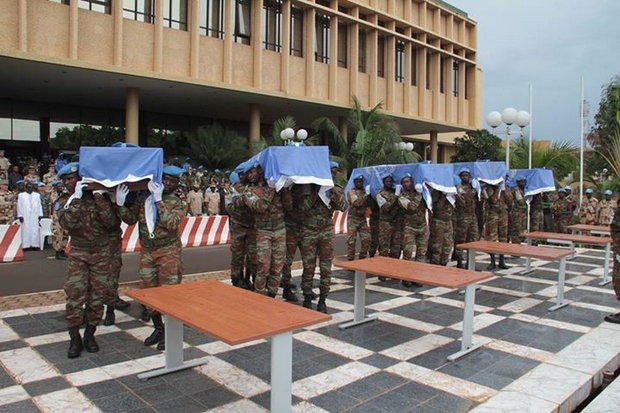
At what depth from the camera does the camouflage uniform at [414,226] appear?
8344 millimetres

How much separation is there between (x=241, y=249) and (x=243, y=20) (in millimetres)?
15087

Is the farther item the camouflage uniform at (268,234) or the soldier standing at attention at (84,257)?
the camouflage uniform at (268,234)

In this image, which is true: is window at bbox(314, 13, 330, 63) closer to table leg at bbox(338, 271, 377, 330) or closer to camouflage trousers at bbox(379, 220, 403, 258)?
camouflage trousers at bbox(379, 220, 403, 258)

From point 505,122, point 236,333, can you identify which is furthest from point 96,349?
point 505,122

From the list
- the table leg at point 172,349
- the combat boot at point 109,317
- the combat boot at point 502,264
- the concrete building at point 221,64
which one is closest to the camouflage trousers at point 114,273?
the combat boot at point 109,317

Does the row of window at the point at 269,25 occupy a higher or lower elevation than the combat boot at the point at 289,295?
higher

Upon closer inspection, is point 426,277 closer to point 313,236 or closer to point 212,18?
point 313,236

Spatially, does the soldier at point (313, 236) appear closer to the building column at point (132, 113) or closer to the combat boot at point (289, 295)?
the combat boot at point (289, 295)

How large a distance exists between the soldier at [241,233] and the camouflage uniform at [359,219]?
224 cm

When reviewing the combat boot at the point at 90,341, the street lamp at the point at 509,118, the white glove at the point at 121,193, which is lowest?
the combat boot at the point at 90,341

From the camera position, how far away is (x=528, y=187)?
1231 centimetres

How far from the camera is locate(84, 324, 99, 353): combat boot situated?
500 cm

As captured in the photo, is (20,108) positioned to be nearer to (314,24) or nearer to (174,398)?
(314,24)

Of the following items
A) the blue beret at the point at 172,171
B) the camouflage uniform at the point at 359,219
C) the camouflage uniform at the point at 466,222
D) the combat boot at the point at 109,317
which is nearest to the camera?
the blue beret at the point at 172,171
